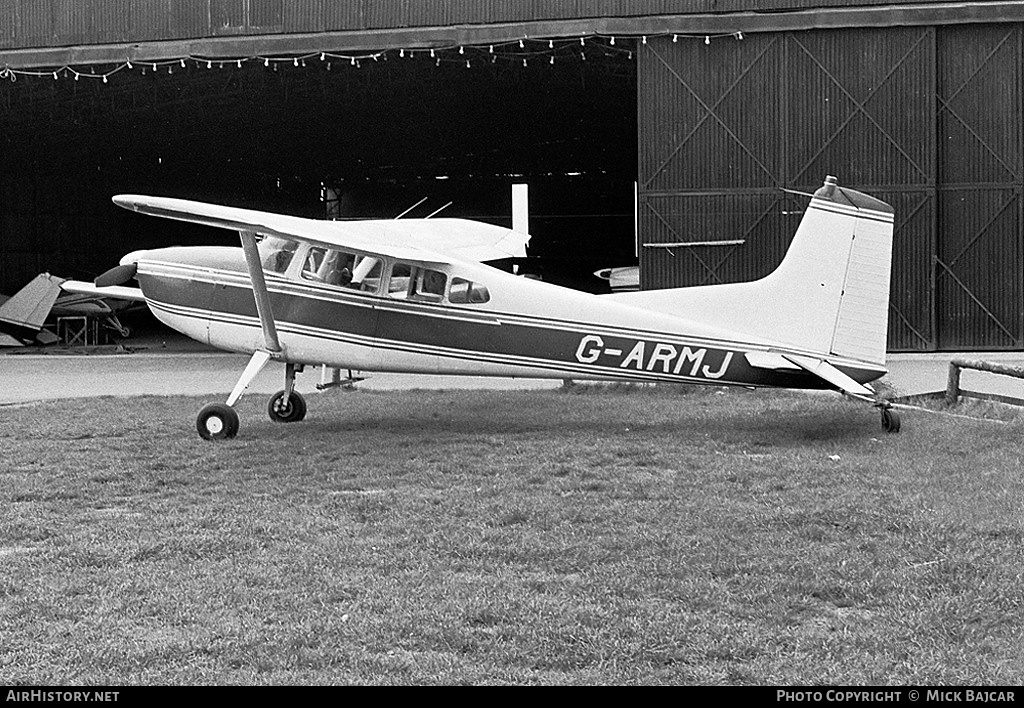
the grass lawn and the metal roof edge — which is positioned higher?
the metal roof edge

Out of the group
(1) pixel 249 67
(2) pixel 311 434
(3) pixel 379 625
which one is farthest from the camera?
(1) pixel 249 67

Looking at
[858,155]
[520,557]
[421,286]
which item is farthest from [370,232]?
[858,155]

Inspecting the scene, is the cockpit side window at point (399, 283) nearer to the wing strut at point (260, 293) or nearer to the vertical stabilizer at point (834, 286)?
the wing strut at point (260, 293)

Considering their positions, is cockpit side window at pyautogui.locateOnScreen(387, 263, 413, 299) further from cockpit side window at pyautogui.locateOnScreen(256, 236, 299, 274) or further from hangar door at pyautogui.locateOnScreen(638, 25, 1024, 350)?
hangar door at pyautogui.locateOnScreen(638, 25, 1024, 350)

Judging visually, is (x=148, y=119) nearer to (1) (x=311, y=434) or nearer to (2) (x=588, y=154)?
(2) (x=588, y=154)

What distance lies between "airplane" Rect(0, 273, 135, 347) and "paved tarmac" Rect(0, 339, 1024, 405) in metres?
3.17

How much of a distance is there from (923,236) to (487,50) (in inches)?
343

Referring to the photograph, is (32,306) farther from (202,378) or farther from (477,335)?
(477,335)

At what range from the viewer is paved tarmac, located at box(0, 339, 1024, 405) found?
16.5 metres

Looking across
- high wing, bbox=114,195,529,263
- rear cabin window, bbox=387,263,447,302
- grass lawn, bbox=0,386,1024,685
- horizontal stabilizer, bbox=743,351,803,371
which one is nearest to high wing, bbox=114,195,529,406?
high wing, bbox=114,195,529,263

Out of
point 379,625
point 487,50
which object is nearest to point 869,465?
point 379,625

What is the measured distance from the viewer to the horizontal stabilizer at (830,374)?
10.2 meters

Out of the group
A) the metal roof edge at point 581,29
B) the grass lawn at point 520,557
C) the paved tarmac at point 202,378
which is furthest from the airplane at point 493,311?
the metal roof edge at point 581,29

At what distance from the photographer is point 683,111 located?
2027 cm
